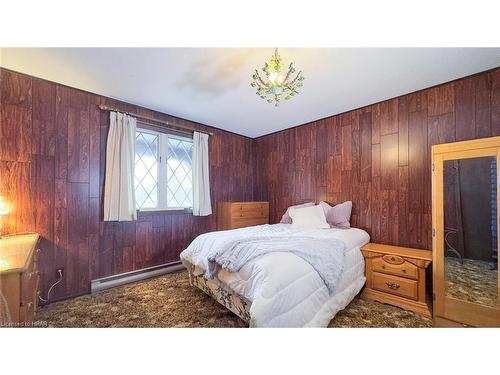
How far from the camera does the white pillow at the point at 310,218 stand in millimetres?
2745

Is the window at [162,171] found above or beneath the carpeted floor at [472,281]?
above

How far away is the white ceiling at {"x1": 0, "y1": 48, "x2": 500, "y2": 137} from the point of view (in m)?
1.66

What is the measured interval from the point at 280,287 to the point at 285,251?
302 mm

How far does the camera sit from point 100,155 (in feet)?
8.05

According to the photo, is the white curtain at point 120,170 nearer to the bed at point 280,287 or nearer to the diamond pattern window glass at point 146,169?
the diamond pattern window glass at point 146,169

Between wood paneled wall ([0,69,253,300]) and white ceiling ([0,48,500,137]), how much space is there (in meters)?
0.23

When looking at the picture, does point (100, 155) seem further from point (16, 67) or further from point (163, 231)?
point (163, 231)

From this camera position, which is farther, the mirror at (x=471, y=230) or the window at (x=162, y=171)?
the window at (x=162, y=171)

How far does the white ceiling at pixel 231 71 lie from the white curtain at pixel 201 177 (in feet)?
2.26

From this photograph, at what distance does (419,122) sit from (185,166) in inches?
125

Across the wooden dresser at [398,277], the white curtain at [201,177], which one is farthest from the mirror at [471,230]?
the white curtain at [201,177]

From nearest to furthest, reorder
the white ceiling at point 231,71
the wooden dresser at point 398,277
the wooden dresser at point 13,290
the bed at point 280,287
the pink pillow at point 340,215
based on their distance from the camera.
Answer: the wooden dresser at point 13,290 < the bed at point 280,287 < the white ceiling at point 231,71 < the wooden dresser at point 398,277 < the pink pillow at point 340,215

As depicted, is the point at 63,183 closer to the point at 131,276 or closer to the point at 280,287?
the point at 131,276
